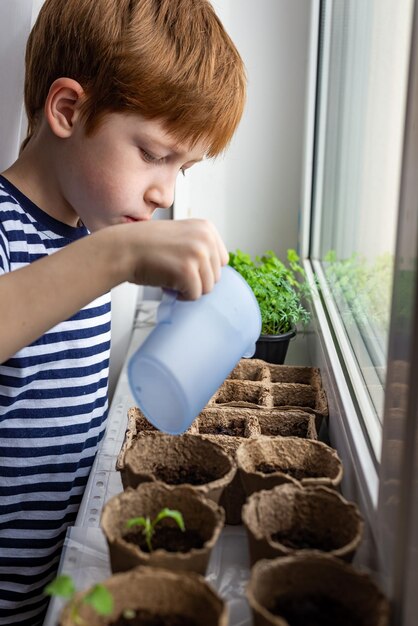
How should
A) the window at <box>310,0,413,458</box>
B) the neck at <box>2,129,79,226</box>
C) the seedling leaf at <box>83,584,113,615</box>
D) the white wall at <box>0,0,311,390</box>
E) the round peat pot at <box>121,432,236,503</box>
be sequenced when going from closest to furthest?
the seedling leaf at <box>83,584,113,615</box> → the round peat pot at <box>121,432,236,503</box> → the window at <box>310,0,413,458</box> → the neck at <box>2,129,79,226</box> → the white wall at <box>0,0,311,390</box>

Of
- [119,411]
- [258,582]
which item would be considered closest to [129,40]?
[119,411]

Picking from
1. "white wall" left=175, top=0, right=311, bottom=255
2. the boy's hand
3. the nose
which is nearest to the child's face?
the nose

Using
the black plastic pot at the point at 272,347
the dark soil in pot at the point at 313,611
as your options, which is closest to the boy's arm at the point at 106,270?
the dark soil in pot at the point at 313,611

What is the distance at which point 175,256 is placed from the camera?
27.4 inches

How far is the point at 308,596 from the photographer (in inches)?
23.0

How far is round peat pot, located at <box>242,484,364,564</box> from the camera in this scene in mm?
669

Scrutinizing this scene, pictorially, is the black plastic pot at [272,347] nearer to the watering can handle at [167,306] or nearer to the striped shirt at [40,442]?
the striped shirt at [40,442]

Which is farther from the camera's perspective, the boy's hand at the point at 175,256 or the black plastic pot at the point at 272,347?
the black plastic pot at the point at 272,347

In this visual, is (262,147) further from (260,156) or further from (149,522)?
(149,522)

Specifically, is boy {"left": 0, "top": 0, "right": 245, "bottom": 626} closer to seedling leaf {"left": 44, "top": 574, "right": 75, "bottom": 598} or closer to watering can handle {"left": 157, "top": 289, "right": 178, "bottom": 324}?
watering can handle {"left": 157, "top": 289, "right": 178, "bottom": 324}

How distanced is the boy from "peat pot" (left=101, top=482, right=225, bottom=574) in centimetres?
18

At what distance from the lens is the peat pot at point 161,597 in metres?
0.56

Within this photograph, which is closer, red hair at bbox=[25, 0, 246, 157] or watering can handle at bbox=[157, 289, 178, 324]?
watering can handle at bbox=[157, 289, 178, 324]

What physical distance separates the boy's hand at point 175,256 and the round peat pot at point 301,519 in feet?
0.66
